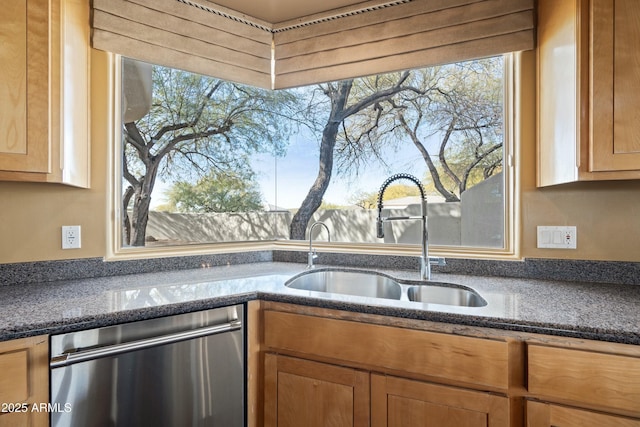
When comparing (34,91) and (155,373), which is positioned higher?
(34,91)

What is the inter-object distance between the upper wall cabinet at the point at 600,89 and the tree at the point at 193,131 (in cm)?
150

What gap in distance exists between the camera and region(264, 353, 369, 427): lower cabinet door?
4.61 ft

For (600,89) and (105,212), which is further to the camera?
(105,212)

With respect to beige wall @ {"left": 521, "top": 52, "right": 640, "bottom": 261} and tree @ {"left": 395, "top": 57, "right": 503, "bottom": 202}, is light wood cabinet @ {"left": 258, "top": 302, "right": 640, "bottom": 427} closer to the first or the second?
beige wall @ {"left": 521, "top": 52, "right": 640, "bottom": 261}

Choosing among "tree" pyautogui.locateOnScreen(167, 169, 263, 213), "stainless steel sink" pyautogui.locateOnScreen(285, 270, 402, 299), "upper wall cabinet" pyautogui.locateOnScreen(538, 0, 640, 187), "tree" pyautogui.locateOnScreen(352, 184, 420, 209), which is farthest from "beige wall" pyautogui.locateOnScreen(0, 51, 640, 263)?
"stainless steel sink" pyautogui.locateOnScreen(285, 270, 402, 299)

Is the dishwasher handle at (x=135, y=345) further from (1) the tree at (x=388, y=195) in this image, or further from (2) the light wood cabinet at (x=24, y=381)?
(1) the tree at (x=388, y=195)

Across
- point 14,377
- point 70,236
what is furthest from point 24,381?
point 70,236

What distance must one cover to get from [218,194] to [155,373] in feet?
3.80

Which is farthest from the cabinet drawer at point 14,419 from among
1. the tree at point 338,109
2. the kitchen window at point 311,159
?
the tree at point 338,109

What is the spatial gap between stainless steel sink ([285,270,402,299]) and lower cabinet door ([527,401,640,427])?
774 millimetres

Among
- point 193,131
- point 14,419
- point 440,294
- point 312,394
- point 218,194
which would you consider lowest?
point 312,394

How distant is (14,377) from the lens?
43.3 inches

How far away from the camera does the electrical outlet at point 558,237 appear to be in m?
1.75

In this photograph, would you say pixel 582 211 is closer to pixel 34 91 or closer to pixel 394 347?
pixel 394 347
